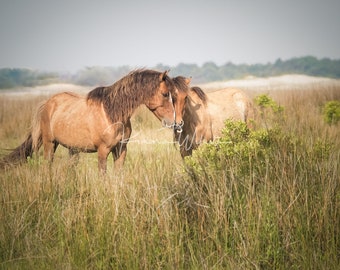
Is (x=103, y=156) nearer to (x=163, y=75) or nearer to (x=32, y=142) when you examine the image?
(x=163, y=75)

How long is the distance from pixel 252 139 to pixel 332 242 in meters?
1.45

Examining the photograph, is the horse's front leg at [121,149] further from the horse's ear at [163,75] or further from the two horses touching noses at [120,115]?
the horse's ear at [163,75]

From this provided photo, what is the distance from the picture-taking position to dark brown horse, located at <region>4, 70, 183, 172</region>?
5.73 m

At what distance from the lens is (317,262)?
3227 mm

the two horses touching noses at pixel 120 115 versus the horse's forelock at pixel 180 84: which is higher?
the horse's forelock at pixel 180 84

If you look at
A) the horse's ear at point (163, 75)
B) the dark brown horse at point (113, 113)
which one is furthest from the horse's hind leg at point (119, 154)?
the horse's ear at point (163, 75)

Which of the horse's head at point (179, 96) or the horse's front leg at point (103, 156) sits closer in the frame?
the horse's head at point (179, 96)

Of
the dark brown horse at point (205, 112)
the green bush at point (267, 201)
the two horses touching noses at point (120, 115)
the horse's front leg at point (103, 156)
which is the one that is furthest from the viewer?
the dark brown horse at point (205, 112)

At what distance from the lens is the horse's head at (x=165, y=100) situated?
18.5ft

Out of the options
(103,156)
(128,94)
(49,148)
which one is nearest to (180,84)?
(128,94)

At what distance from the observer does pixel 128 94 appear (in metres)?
5.95

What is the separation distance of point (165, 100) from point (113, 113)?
34.6 inches

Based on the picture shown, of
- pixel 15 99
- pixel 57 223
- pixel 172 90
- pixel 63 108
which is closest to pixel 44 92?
pixel 15 99

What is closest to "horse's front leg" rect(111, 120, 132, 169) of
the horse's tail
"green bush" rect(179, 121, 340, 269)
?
the horse's tail
